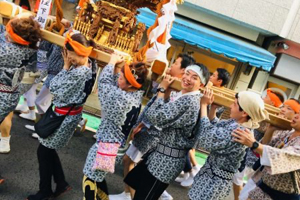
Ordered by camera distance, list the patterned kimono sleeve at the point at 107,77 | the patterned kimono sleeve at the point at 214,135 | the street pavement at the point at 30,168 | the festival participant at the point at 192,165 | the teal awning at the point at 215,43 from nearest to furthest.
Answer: the patterned kimono sleeve at the point at 214,135, the patterned kimono sleeve at the point at 107,77, the street pavement at the point at 30,168, the festival participant at the point at 192,165, the teal awning at the point at 215,43

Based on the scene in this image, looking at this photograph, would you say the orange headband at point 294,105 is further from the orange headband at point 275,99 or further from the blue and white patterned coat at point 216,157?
the orange headband at point 275,99

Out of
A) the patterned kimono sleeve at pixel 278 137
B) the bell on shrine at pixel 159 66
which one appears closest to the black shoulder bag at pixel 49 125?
the bell on shrine at pixel 159 66

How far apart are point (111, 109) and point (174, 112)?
59 cm

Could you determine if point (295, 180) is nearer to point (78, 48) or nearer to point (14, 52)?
point (78, 48)

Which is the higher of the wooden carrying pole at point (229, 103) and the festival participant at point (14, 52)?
the wooden carrying pole at point (229, 103)

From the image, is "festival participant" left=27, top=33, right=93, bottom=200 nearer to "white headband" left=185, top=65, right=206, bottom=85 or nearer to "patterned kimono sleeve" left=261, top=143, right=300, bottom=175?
"white headband" left=185, top=65, right=206, bottom=85

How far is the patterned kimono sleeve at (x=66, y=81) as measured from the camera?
8.23ft

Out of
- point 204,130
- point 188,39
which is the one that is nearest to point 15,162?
point 204,130

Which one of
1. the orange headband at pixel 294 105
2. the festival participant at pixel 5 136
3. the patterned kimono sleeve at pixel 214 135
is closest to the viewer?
the patterned kimono sleeve at pixel 214 135

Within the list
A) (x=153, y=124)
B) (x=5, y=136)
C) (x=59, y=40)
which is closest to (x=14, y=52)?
(x=59, y=40)

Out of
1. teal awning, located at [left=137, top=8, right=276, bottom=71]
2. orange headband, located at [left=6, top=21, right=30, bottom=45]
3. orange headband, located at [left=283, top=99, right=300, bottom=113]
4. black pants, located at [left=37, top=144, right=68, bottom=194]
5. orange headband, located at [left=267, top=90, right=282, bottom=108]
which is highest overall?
teal awning, located at [left=137, top=8, right=276, bottom=71]

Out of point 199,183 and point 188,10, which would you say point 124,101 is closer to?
point 199,183

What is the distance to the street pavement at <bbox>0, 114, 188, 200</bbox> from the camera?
3011 millimetres

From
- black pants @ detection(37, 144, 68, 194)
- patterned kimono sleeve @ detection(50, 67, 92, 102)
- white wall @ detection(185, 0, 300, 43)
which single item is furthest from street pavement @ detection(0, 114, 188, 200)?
white wall @ detection(185, 0, 300, 43)
